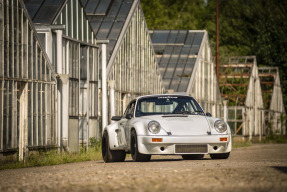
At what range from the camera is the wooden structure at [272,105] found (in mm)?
61094

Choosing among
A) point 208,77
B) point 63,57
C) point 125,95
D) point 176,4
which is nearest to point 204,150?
point 63,57

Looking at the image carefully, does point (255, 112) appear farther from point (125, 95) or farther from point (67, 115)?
point (67, 115)

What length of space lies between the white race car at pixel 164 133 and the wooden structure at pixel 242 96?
3382cm

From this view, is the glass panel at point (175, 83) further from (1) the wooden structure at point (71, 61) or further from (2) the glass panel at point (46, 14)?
(2) the glass panel at point (46, 14)

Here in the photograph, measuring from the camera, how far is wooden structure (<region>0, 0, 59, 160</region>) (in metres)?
17.8

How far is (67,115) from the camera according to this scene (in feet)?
72.2

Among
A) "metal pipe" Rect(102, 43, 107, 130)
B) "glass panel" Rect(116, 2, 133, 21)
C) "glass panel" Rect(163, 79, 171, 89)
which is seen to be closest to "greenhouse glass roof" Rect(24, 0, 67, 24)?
"metal pipe" Rect(102, 43, 107, 130)

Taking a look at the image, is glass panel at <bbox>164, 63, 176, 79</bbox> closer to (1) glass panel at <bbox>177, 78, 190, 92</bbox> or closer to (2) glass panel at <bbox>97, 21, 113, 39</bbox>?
(1) glass panel at <bbox>177, 78, 190, 92</bbox>

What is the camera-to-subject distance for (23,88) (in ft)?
62.3

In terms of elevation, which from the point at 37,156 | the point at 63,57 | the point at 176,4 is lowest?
the point at 37,156

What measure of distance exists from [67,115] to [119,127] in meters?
5.15

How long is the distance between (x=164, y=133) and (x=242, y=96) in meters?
37.5

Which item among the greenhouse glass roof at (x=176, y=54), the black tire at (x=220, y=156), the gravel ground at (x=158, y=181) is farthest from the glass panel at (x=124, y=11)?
the gravel ground at (x=158, y=181)

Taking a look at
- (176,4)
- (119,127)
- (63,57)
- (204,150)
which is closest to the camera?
(204,150)
